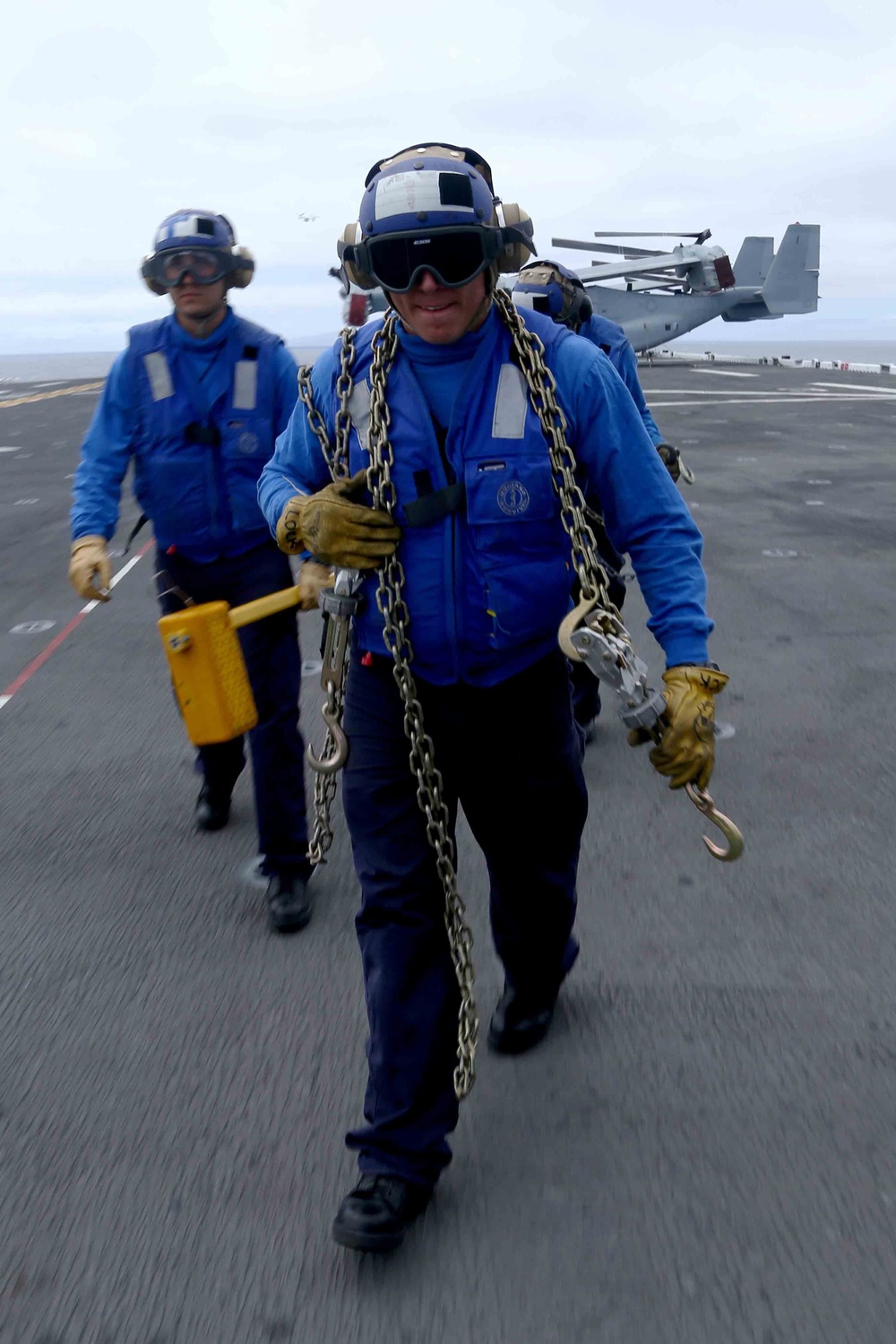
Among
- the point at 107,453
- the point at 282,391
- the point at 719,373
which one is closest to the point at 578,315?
the point at 282,391

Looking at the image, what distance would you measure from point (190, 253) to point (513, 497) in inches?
73.9

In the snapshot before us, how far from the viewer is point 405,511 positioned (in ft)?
7.93

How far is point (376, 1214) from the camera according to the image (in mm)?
2406

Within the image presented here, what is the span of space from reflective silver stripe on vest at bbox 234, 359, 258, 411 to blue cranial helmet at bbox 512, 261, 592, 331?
47.0 inches

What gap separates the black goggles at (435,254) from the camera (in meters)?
2.31

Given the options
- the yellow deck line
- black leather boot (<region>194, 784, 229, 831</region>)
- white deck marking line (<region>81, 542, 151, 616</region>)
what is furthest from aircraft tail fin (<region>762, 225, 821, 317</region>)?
black leather boot (<region>194, 784, 229, 831</region>)

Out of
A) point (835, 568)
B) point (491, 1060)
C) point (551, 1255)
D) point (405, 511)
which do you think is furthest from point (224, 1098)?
point (835, 568)

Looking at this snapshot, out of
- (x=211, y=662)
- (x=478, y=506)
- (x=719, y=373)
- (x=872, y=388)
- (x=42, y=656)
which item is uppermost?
(x=478, y=506)

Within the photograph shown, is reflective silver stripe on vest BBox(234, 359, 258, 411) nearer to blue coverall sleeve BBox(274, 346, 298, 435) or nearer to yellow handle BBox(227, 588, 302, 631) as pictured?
blue coverall sleeve BBox(274, 346, 298, 435)

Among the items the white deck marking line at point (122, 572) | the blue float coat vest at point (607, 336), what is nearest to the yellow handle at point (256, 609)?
the blue float coat vest at point (607, 336)

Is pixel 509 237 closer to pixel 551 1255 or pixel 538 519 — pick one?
pixel 538 519

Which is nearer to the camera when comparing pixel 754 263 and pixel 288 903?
pixel 288 903

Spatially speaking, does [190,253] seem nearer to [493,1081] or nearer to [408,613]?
[408,613]

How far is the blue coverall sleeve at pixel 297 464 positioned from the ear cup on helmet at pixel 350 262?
0.17 meters
